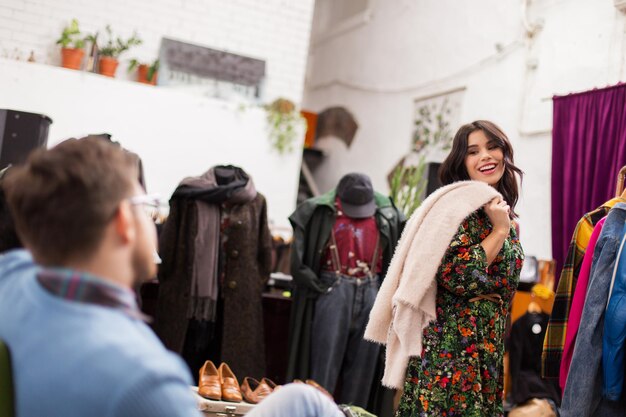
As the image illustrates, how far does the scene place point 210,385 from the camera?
3.12 m

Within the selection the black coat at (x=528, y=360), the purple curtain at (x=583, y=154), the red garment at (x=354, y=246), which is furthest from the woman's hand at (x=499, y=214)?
the purple curtain at (x=583, y=154)

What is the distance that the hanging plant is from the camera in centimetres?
716

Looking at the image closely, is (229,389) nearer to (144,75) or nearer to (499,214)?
(499,214)

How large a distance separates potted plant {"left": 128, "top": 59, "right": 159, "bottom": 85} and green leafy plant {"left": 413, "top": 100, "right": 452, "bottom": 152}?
289 cm

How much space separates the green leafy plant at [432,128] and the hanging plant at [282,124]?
1.51 m

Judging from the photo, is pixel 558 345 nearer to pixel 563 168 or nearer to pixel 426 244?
pixel 426 244

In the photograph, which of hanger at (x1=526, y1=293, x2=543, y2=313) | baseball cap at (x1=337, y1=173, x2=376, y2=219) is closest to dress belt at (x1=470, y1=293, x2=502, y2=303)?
baseball cap at (x1=337, y1=173, x2=376, y2=219)

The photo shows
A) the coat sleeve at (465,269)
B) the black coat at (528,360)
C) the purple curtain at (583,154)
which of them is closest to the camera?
the coat sleeve at (465,269)

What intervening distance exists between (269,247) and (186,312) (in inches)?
25.0

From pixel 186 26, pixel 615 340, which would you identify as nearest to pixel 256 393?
pixel 615 340

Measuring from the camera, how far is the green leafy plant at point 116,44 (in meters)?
6.80

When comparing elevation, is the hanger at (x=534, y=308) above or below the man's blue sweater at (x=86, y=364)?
below

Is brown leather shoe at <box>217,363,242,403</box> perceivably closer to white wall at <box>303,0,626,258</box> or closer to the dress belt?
the dress belt

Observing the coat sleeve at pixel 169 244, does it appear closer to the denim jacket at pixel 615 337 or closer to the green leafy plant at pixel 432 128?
the denim jacket at pixel 615 337
